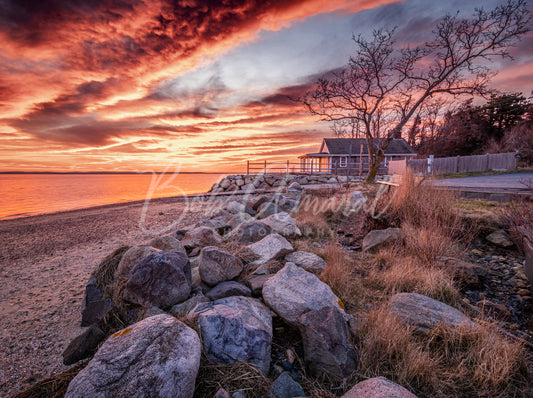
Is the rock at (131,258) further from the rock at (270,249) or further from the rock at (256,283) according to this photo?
the rock at (270,249)

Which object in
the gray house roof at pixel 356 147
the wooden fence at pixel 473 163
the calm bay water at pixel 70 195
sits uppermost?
the gray house roof at pixel 356 147

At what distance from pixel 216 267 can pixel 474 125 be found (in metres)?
46.0

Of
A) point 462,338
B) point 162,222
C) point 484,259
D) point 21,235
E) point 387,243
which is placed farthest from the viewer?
point 162,222

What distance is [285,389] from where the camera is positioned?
162 centimetres

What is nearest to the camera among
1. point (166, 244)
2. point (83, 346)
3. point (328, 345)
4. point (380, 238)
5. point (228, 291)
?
point (328, 345)

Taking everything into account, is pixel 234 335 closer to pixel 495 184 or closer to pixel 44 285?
pixel 44 285

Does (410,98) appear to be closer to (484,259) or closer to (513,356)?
(484,259)

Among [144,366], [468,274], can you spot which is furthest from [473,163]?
[144,366]

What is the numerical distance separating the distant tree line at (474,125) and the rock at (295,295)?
35.0 m

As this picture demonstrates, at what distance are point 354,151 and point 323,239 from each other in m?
28.3

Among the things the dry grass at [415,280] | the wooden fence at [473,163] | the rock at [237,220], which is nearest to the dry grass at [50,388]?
the dry grass at [415,280]

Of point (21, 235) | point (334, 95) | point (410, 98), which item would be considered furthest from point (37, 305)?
point (410, 98)

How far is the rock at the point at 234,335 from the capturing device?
1.87 m

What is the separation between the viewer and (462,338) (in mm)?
2154
